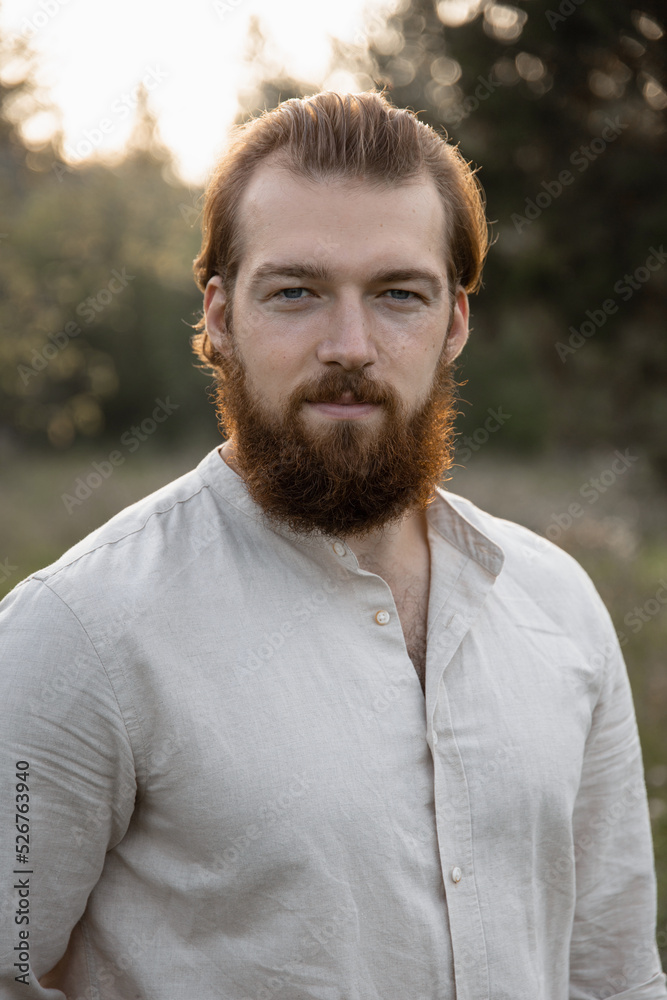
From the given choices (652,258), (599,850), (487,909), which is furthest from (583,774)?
(652,258)

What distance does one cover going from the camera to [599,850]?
204cm

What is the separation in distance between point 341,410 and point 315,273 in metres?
0.28

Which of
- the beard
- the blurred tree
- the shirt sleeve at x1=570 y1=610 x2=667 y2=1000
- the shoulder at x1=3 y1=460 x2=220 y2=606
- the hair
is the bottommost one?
the shirt sleeve at x1=570 y1=610 x2=667 y2=1000

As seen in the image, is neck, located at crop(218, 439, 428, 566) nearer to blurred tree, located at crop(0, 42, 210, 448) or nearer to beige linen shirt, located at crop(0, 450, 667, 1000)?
beige linen shirt, located at crop(0, 450, 667, 1000)

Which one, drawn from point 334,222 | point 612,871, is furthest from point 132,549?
point 612,871

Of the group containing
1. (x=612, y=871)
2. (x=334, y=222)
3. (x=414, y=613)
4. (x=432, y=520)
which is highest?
(x=334, y=222)

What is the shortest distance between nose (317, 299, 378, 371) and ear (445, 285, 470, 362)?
42 cm

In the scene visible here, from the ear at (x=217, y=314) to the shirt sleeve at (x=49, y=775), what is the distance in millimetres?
744

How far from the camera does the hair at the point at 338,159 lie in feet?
5.94

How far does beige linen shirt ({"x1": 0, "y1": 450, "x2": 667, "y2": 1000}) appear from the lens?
152cm

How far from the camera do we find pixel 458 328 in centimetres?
218

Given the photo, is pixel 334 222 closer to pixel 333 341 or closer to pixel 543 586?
pixel 333 341

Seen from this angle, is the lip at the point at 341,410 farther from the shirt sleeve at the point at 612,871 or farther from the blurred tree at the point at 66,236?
the blurred tree at the point at 66,236

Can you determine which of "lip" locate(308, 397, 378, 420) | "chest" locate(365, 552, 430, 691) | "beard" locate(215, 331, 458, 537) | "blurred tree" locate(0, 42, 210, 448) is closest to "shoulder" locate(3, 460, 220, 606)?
"beard" locate(215, 331, 458, 537)
